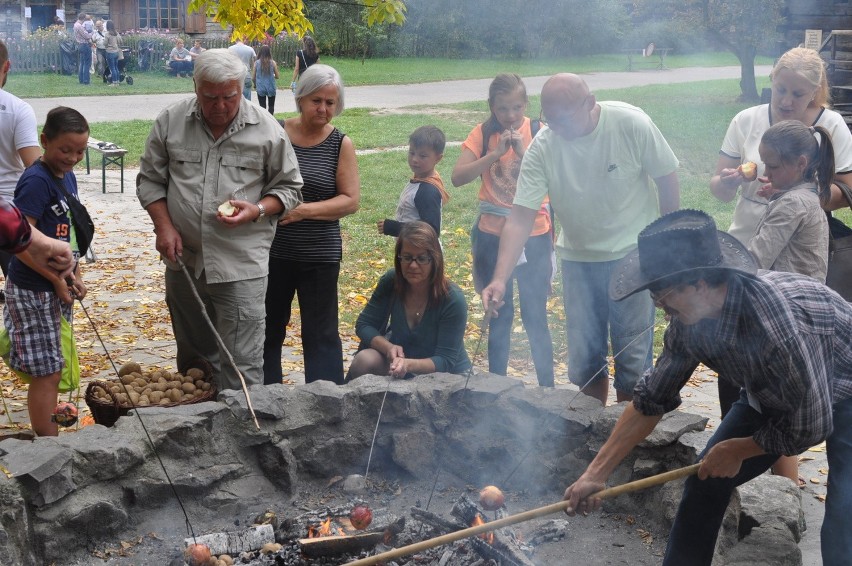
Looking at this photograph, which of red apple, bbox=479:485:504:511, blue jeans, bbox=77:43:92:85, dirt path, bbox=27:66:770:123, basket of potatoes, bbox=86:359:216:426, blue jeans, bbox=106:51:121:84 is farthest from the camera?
blue jeans, bbox=106:51:121:84

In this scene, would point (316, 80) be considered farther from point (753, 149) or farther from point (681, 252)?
point (681, 252)

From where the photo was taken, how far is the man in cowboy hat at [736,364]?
103 inches

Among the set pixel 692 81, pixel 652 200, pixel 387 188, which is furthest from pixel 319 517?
pixel 692 81

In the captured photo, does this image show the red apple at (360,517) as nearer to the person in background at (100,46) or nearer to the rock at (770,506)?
the rock at (770,506)

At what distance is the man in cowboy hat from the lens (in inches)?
103

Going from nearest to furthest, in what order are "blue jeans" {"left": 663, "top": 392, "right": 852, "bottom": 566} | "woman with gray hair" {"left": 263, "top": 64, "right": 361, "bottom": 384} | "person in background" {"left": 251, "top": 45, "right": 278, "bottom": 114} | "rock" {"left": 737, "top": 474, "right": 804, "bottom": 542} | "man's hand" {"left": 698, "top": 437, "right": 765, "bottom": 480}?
"man's hand" {"left": 698, "top": 437, "right": 765, "bottom": 480} < "blue jeans" {"left": 663, "top": 392, "right": 852, "bottom": 566} < "rock" {"left": 737, "top": 474, "right": 804, "bottom": 542} < "woman with gray hair" {"left": 263, "top": 64, "right": 361, "bottom": 384} < "person in background" {"left": 251, "top": 45, "right": 278, "bottom": 114}

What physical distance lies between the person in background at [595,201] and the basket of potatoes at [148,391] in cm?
151

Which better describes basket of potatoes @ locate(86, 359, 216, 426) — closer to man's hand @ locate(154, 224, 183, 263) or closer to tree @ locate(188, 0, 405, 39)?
man's hand @ locate(154, 224, 183, 263)

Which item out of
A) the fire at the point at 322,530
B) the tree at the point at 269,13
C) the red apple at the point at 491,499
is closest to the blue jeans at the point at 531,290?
the red apple at the point at 491,499

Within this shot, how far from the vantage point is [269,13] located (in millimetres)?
7227

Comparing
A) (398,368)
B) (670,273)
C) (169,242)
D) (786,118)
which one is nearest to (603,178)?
(786,118)

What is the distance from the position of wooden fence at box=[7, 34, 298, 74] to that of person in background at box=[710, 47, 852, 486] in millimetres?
20368

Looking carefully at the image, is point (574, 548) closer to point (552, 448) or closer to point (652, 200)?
point (552, 448)

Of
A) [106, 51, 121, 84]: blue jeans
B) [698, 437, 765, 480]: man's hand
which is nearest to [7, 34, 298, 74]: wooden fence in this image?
[106, 51, 121, 84]: blue jeans
